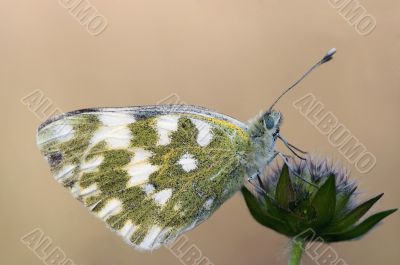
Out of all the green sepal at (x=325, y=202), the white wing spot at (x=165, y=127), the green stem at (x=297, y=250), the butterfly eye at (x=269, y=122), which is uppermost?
the butterfly eye at (x=269, y=122)

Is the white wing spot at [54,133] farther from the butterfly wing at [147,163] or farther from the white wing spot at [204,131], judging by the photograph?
the white wing spot at [204,131]

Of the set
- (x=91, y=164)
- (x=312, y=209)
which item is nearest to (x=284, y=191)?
(x=312, y=209)

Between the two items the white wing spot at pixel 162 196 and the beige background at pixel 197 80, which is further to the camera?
the beige background at pixel 197 80

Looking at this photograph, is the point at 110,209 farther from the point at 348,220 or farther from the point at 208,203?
the point at 348,220

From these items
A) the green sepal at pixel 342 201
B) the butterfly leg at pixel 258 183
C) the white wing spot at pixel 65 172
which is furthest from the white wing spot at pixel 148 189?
the green sepal at pixel 342 201

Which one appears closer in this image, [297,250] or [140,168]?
[297,250]

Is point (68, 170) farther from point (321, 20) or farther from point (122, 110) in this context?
point (321, 20)

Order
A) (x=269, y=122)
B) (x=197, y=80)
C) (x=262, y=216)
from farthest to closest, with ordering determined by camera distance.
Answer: (x=197, y=80)
(x=269, y=122)
(x=262, y=216)

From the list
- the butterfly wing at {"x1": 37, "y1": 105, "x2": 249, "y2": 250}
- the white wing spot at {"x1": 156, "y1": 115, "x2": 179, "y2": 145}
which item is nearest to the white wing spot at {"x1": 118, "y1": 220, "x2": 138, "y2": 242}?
the butterfly wing at {"x1": 37, "y1": 105, "x2": 249, "y2": 250}
